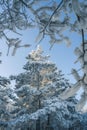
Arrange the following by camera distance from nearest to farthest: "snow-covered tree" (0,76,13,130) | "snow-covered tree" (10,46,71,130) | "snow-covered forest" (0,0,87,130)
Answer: "snow-covered forest" (0,0,87,130) → "snow-covered tree" (0,76,13,130) → "snow-covered tree" (10,46,71,130)

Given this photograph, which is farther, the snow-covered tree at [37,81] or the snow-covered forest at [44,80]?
the snow-covered tree at [37,81]

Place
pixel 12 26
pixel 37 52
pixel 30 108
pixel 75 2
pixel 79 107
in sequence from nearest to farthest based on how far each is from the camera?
pixel 79 107, pixel 75 2, pixel 12 26, pixel 30 108, pixel 37 52

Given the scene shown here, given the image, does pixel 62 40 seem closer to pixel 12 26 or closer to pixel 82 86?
pixel 12 26

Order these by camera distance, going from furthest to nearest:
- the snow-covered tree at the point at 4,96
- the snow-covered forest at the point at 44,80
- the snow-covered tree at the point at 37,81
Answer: the snow-covered tree at the point at 37,81 < the snow-covered tree at the point at 4,96 < the snow-covered forest at the point at 44,80

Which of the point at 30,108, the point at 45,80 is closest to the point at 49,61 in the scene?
the point at 45,80

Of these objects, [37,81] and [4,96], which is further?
[37,81]

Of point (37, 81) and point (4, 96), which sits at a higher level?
point (37, 81)

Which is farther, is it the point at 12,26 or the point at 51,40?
the point at 12,26

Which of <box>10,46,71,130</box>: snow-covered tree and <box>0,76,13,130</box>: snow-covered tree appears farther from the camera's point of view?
<box>10,46,71,130</box>: snow-covered tree

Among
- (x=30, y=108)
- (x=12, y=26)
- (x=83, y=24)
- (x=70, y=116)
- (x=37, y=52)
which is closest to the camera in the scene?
(x=83, y=24)

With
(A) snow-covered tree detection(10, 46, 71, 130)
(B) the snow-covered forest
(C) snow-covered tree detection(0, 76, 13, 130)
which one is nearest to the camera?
(B) the snow-covered forest

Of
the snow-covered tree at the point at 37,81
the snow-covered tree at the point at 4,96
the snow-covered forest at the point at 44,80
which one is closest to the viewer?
the snow-covered forest at the point at 44,80

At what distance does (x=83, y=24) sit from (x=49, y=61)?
27.8m

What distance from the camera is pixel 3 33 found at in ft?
18.1
